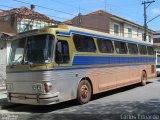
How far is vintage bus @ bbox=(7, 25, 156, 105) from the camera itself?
12.6m

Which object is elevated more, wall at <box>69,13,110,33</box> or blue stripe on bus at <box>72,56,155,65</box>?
wall at <box>69,13,110,33</box>

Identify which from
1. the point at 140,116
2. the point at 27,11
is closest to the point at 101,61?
the point at 140,116

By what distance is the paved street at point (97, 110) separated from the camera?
37.9ft

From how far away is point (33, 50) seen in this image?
42.8 ft

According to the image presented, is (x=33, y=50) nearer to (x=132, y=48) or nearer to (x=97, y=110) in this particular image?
(x=97, y=110)

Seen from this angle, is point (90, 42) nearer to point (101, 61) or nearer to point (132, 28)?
point (101, 61)

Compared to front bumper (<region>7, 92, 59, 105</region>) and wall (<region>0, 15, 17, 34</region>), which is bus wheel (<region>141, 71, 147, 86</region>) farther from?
wall (<region>0, 15, 17, 34</region>)

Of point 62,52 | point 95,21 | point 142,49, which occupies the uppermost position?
point 95,21

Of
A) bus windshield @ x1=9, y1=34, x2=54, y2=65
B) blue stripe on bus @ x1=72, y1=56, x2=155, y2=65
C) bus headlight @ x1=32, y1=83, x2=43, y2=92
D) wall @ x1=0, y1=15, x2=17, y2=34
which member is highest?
wall @ x1=0, y1=15, x2=17, y2=34

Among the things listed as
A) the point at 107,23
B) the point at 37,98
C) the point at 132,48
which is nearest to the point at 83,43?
the point at 37,98

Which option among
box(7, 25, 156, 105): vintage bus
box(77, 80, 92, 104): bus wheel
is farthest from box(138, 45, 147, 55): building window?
box(77, 80, 92, 104): bus wheel

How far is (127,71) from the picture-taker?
63.5 feet

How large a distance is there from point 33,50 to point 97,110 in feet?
10.1

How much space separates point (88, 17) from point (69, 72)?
30983mm
